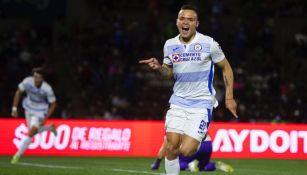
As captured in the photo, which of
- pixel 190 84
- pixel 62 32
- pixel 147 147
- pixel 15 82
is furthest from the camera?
pixel 62 32

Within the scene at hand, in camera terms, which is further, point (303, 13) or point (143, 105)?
point (303, 13)

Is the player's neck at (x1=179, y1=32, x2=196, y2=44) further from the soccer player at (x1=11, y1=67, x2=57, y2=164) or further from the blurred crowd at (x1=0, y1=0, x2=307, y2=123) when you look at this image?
the blurred crowd at (x1=0, y1=0, x2=307, y2=123)

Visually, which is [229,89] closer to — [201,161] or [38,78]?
[201,161]

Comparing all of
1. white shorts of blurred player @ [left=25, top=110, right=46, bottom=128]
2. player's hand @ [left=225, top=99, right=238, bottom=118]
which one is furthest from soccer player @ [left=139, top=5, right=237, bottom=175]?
white shorts of blurred player @ [left=25, top=110, right=46, bottom=128]

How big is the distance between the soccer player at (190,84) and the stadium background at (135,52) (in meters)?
15.3

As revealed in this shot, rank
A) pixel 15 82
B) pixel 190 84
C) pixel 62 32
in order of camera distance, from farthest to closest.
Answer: pixel 62 32 → pixel 15 82 → pixel 190 84

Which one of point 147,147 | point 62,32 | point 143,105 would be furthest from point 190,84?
point 62,32

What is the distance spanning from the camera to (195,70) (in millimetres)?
10688

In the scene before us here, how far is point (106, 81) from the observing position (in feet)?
92.7

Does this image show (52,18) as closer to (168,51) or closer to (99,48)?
(99,48)

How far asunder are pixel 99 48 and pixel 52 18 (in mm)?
3104

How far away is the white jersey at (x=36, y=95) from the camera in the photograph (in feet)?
62.3

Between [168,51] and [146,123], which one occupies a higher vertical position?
[168,51]

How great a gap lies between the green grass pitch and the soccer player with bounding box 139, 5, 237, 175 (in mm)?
3333
